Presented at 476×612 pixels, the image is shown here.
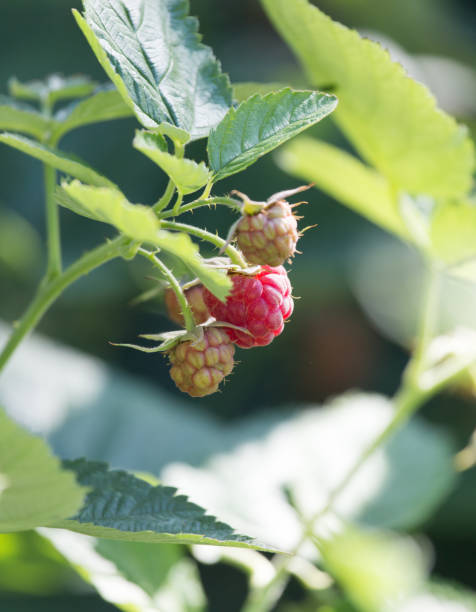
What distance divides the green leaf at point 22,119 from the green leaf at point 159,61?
0.49 ft

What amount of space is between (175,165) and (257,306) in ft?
0.47

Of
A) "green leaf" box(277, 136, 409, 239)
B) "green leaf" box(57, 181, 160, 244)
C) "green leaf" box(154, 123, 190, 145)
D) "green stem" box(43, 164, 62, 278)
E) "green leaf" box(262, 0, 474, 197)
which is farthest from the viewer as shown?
"green leaf" box(277, 136, 409, 239)

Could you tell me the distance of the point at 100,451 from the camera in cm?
155

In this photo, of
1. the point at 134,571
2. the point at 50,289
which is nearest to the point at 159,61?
the point at 50,289

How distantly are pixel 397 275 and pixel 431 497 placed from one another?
3.41 feet

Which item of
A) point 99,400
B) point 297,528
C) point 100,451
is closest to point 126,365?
point 99,400

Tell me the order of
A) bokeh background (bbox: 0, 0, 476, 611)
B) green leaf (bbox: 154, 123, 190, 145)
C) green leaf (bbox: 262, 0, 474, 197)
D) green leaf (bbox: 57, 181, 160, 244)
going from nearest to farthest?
green leaf (bbox: 57, 181, 160, 244) → green leaf (bbox: 154, 123, 190, 145) → green leaf (bbox: 262, 0, 474, 197) → bokeh background (bbox: 0, 0, 476, 611)

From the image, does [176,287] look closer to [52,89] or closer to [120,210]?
[120,210]

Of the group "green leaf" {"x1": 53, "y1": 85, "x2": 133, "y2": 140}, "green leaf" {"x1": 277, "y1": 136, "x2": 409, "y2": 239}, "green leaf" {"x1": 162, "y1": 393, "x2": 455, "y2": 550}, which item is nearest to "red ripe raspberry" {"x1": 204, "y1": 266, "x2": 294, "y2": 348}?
"green leaf" {"x1": 53, "y1": 85, "x2": 133, "y2": 140}

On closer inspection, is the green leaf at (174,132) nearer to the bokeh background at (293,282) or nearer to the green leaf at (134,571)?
the green leaf at (134,571)

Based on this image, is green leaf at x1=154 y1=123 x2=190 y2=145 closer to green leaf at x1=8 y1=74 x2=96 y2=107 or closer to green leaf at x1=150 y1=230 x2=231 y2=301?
green leaf at x1=150 y1=230 x2=231 y2=301

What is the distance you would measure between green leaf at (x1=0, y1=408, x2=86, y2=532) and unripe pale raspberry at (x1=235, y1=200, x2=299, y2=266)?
0.21 metres

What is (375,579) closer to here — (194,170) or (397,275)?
(194,170)

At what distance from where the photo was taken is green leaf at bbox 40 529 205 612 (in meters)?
0.86
